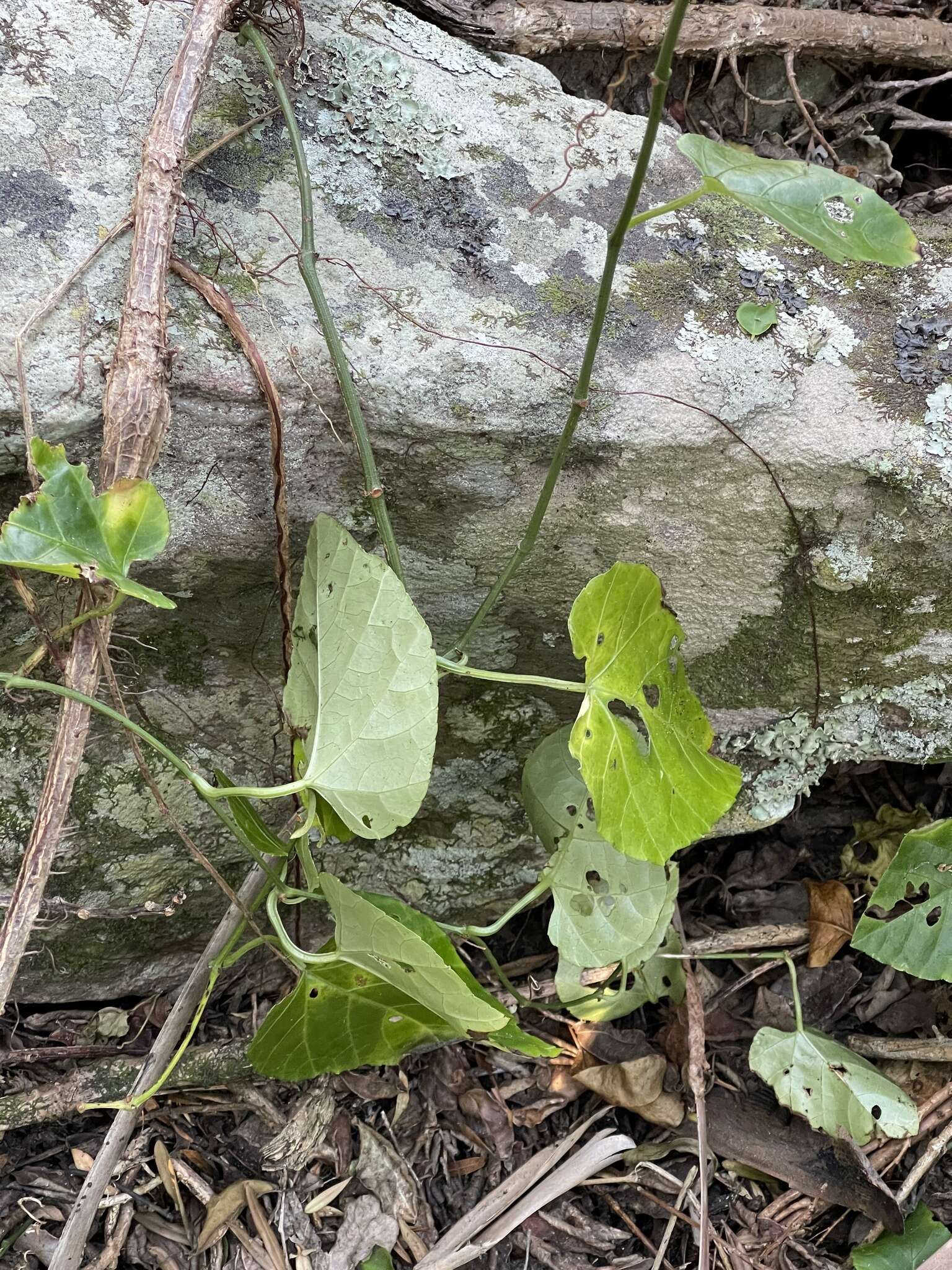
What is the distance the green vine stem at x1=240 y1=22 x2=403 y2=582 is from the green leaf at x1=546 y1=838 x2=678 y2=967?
45 cm

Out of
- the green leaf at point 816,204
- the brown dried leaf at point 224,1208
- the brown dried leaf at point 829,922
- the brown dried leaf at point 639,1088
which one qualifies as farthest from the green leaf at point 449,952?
the green leaf at point 816,204

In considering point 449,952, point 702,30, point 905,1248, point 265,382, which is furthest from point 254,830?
point 702,30

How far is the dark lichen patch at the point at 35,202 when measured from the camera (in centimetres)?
105

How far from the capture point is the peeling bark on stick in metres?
0.95

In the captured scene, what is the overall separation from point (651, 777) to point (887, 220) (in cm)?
60

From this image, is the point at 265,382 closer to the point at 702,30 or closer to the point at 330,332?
the point at 330,332

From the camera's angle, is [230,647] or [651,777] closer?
[651,777]

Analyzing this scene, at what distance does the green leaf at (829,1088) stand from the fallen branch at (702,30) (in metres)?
1.59

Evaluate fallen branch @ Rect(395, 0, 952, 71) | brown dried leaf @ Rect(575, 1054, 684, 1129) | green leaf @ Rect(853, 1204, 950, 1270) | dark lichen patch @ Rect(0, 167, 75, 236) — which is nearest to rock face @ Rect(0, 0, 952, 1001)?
dark lichen patch @ Rect(0, 167, 75, 236)

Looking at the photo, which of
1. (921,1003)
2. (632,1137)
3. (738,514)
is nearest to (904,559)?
(738,514)

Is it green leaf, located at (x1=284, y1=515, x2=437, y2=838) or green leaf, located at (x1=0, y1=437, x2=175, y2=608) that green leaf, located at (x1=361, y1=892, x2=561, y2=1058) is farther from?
green leaf, located at (x1=0, y1=437, x2=175, y2=608)

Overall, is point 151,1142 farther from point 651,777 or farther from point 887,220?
point 887,220

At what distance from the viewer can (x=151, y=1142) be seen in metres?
1.46

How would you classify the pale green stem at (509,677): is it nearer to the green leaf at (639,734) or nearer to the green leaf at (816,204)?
the green leaf at (639,734)
